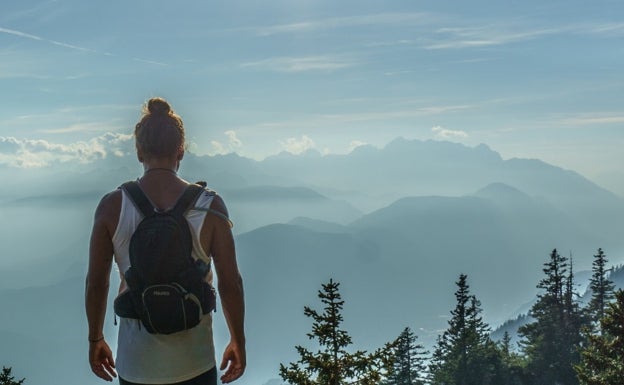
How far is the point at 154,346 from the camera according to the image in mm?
5211

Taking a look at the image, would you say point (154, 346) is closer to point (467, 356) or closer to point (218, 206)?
point (218, 206)

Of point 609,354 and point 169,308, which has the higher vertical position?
point 169,308

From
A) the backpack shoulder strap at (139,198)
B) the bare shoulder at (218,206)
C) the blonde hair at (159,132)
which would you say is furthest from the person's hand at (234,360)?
the blonde hair at (159,132)

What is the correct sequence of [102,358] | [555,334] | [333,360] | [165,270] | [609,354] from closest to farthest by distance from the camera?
[165,270] → [102,358] → [333,360] → [609,354] → [555,334]

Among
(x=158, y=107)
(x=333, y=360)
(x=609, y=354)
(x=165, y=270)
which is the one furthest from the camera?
(x=609, y=354)

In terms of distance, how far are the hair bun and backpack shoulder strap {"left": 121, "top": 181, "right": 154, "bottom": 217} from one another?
2.17 feet

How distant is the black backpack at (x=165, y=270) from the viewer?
4949 millimetres

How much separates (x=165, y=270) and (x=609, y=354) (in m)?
22.7

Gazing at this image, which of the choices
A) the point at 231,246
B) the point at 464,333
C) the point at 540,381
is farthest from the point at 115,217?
the point at 540,381

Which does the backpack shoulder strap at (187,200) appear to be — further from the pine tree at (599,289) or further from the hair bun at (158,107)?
the pine tree at (599,289)

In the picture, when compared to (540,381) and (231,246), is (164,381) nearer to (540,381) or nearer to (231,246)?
(231,246)

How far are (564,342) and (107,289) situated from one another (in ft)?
178

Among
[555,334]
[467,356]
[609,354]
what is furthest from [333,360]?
[555,334]

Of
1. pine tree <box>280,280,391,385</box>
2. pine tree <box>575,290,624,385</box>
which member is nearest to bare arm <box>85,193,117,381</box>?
pine tree <box>280,280,391,385</box>
